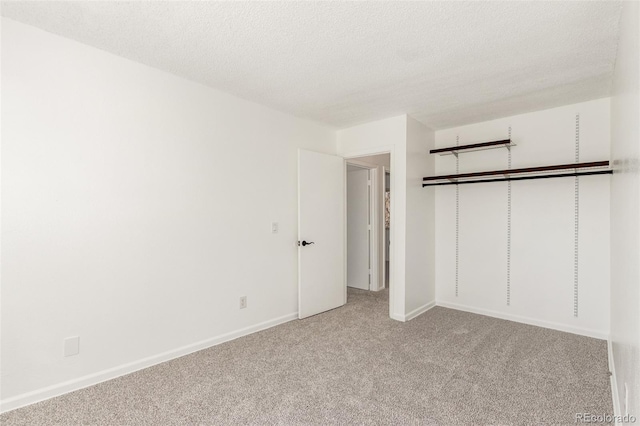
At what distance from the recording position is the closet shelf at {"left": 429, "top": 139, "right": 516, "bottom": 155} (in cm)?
358

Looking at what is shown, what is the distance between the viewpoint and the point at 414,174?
12.7ft

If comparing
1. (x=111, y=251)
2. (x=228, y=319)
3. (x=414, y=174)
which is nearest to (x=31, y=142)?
(x=111, y=251)

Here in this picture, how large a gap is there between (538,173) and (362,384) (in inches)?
115

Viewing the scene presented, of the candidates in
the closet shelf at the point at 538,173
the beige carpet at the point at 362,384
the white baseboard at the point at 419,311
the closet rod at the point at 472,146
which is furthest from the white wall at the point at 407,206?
the beige carpet at the point at 362,384

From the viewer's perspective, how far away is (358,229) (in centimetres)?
539

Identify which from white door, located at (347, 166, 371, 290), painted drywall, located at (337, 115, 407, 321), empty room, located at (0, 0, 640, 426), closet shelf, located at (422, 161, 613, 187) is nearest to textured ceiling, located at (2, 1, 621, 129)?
empty room, located at (0, 0, 640, 426)

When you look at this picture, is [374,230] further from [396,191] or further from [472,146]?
[472,146]

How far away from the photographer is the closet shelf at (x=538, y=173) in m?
3.06

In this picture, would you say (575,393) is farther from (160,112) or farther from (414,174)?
(160,112)

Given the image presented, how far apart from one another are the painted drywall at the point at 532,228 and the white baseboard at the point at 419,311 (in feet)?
0.61

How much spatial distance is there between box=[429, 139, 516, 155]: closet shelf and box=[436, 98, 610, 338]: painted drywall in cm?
13

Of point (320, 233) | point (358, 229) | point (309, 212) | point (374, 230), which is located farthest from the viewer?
point (358, 229)

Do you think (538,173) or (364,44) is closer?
(364,44)

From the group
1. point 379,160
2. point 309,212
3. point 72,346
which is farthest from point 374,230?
point 72,346
